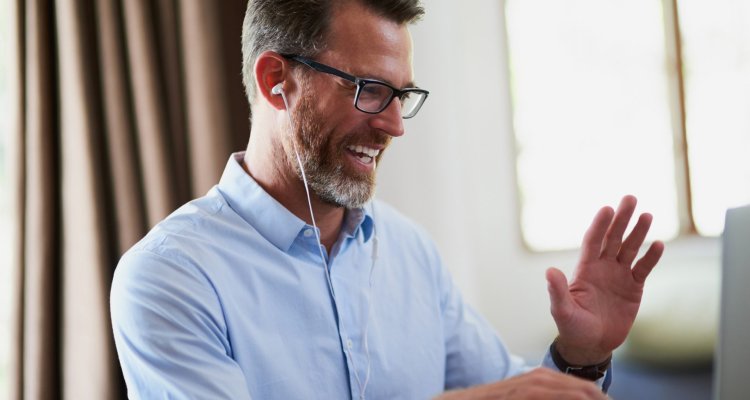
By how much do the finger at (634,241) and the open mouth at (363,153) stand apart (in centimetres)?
46

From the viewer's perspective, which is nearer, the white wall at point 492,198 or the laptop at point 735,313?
the laptop at point 735,313

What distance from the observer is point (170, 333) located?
1107 millimetres

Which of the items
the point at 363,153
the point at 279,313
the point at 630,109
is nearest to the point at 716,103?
the point at 630,109

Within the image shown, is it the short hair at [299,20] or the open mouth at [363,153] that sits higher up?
the short hair at [299,20]

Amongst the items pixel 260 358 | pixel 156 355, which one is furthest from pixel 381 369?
pixel 156 355

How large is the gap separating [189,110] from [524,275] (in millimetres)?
1588

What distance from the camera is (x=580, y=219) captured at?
310cm

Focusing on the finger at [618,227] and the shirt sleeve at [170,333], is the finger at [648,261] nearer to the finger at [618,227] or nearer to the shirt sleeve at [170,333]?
the finger at [618,227]

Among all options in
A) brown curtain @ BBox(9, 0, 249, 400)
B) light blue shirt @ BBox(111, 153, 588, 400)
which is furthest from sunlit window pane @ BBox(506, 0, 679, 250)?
light blue shirt @ BBox(111, 153, 588, 400)

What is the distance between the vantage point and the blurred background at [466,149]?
1803 millimetres

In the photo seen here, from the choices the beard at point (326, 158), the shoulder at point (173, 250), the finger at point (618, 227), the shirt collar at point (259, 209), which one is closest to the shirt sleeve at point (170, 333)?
the shoulder at point (173, 250)

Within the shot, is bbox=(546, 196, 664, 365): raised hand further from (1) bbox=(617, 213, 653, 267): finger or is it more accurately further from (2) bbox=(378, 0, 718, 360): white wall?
(2) bbox=(378, 0, 718, 360): white wall

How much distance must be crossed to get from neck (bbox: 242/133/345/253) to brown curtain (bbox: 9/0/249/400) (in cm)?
61

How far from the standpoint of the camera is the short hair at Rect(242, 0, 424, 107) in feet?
4.37
